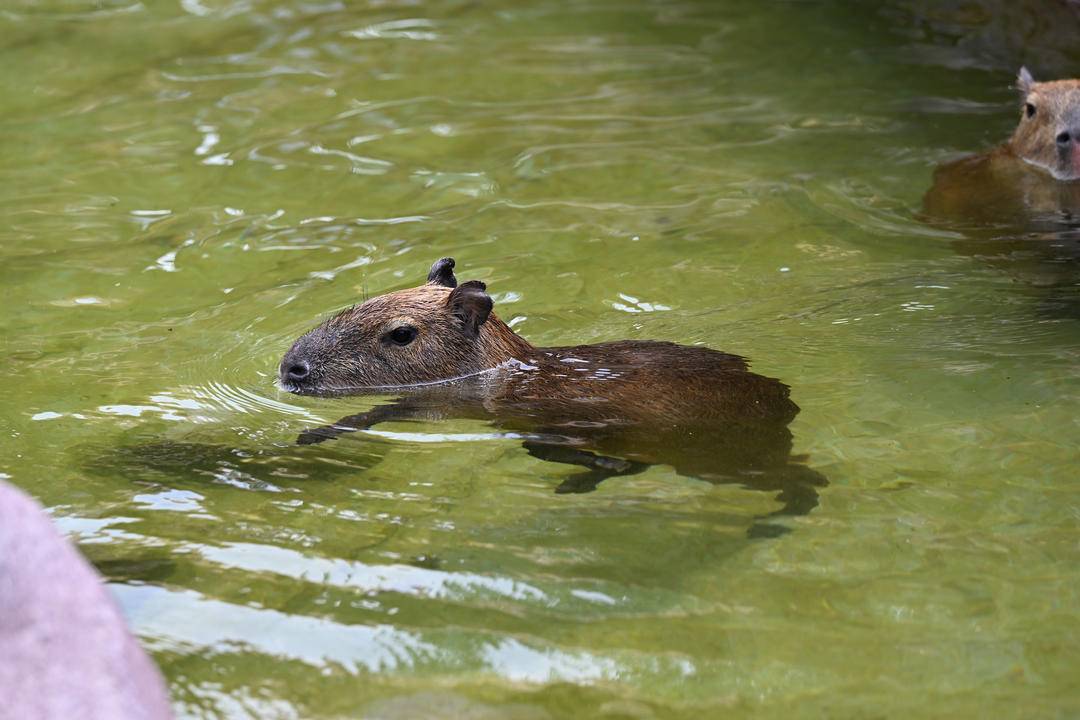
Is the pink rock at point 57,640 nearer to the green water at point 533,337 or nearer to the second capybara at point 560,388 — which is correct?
the green water at point 533,337

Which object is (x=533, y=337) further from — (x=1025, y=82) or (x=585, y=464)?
(x=1025, y=82)

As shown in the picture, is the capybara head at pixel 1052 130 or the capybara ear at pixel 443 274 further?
the capybara head at pixel 1052 130

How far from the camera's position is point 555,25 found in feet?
41.0

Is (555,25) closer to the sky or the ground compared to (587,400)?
closer to the sky

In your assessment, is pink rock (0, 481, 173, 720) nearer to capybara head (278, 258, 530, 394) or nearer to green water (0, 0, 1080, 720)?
green water (0, 0, 1080, 720)

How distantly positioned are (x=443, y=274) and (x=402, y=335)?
0.50m

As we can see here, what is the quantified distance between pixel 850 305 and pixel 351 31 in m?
6.79

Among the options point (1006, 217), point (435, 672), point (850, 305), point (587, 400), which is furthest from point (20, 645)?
point (1006, 217)

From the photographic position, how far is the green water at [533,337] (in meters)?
4.26

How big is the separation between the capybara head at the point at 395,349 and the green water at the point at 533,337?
6.0 inches

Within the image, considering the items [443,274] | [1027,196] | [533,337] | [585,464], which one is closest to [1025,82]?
[1027,196]

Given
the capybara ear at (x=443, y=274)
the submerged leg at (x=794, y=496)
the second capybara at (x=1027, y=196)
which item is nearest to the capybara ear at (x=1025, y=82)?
the second capybara at (x=1027, y=196)

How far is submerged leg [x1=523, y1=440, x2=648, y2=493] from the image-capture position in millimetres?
5379

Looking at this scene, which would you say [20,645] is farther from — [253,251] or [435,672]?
[253,251]
